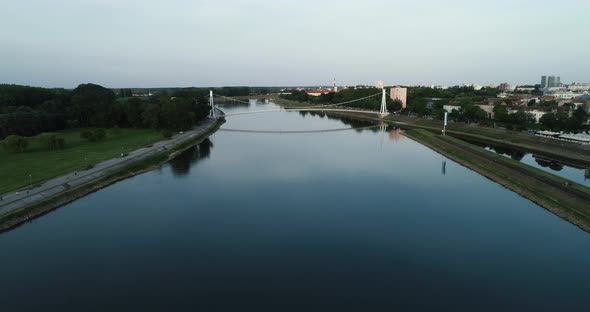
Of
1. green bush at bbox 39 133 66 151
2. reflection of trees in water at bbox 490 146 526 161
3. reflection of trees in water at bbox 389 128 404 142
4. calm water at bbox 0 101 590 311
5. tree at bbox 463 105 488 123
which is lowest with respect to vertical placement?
calm water at bbox 0 101 590 311

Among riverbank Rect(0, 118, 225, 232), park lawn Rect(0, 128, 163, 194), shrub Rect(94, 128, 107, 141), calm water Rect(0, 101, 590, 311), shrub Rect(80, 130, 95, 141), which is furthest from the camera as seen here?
shrub Rect(94, 128, 107, 141)

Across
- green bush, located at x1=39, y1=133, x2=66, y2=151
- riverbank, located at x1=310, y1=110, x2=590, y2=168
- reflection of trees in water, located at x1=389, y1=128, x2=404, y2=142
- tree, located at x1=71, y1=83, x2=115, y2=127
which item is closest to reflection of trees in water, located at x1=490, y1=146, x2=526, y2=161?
riverbank, located at x1=310, y1=110, x2=590, y2=168

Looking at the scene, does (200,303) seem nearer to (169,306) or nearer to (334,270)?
(169,306)

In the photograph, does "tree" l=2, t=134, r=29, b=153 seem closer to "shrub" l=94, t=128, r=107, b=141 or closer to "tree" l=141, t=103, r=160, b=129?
"shrub" l=94, t=128, r=107, b=141

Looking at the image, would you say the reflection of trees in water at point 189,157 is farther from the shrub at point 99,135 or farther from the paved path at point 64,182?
the shrub at point 99,135

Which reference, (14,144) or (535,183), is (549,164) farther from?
(14,144)

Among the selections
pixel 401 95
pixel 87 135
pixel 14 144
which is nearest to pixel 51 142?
pixel 14 144

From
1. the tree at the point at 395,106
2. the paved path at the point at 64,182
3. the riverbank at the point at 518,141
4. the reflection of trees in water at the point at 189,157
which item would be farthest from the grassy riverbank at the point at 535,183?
the tree at the point at 395,106
